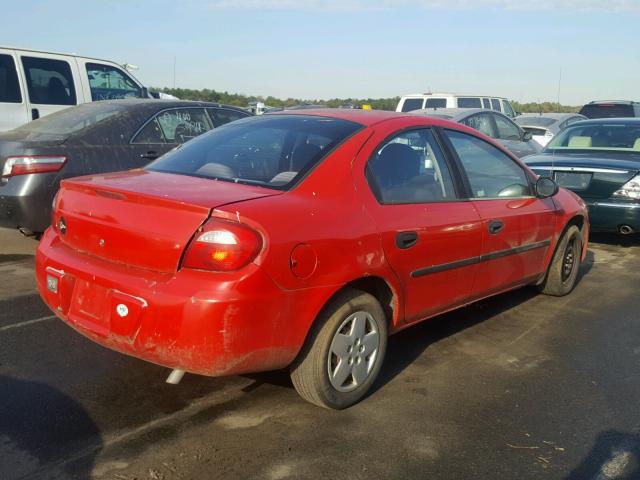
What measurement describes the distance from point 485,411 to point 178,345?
1.68 metres

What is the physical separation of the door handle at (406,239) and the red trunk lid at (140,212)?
2.43ft

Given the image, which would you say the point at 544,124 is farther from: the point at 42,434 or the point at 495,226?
the point at 42,434

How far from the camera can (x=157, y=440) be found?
308 centimetres

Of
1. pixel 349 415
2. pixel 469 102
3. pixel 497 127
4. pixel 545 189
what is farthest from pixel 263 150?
pixel 469 102

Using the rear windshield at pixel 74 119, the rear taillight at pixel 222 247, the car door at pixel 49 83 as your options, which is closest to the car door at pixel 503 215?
the rear taillight at pixel 222 247

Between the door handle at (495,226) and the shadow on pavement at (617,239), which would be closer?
the door handle at (495,226)

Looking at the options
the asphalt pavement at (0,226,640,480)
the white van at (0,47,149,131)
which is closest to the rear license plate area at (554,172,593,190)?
the asphalt pavement at (0,226,640,480)

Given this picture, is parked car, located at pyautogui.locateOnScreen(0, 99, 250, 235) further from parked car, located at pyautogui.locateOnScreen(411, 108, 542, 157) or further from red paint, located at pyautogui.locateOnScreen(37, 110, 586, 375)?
parked car, located at pyautogui.locateOnScreen(411, 108, 542, 157)

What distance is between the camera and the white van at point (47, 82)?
865 cm

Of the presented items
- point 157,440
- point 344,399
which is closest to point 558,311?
point 344,399

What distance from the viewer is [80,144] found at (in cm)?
625

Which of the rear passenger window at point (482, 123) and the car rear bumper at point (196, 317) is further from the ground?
the rear passenger window at point (482, 123)

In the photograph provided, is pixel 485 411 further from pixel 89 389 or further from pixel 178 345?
pixel 89 389

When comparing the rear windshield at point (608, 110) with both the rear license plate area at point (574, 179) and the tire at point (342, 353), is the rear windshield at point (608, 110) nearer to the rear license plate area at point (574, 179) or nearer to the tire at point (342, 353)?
the rear license plate area at point (574, 179)
